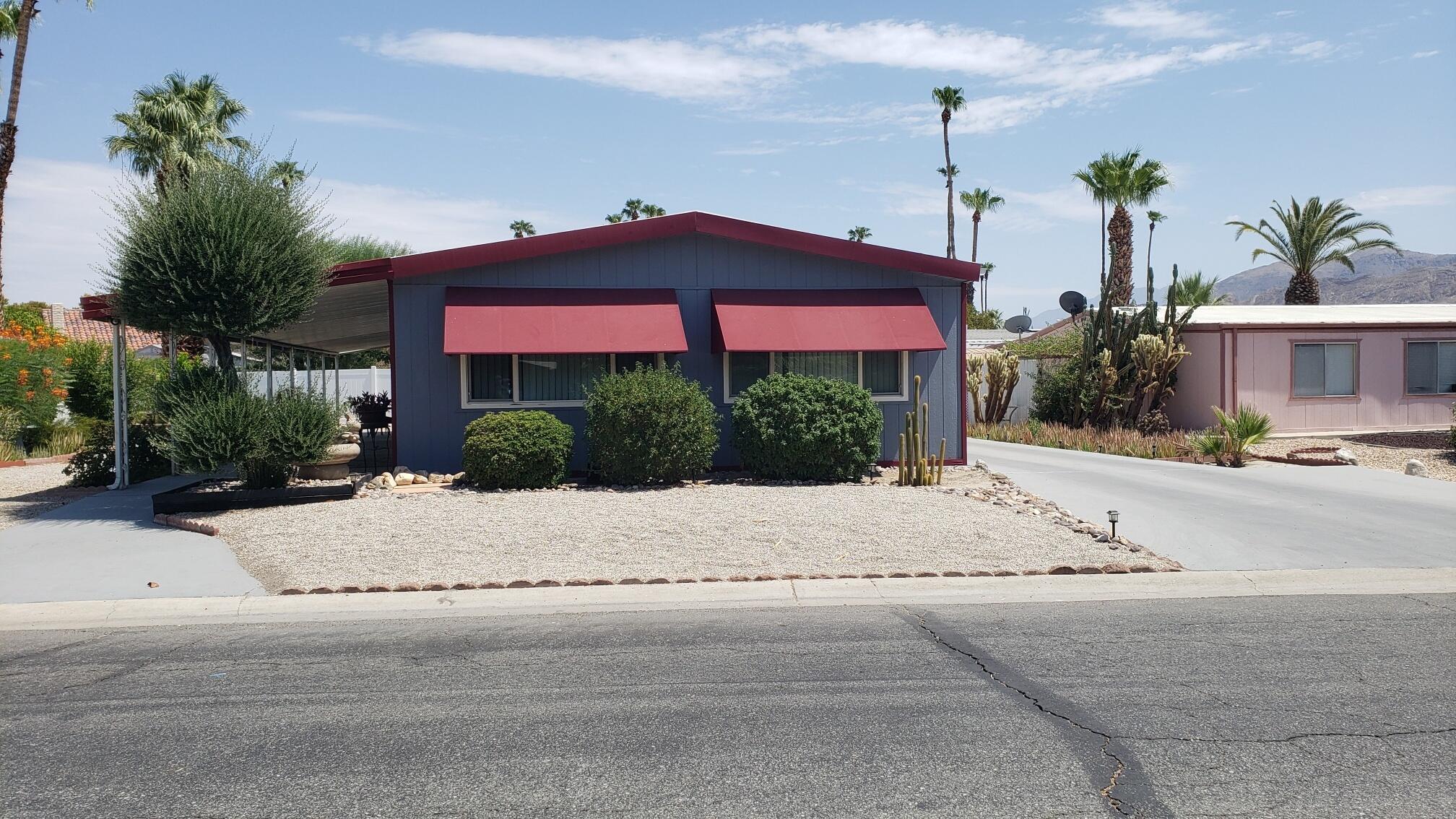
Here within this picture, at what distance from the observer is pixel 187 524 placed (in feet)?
35.5

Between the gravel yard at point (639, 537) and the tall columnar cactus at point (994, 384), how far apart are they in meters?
12.4

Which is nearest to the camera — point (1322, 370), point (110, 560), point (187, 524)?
point (110, 560)

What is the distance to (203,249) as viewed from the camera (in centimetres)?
1167

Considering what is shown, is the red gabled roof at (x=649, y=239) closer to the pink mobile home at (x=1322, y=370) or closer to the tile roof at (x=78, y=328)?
the pink mobile home at (x=1322, y=370)

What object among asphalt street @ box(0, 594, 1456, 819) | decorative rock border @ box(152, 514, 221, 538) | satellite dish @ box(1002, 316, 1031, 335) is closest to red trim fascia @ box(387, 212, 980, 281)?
decorative rock border @ box(152, 514, 221, 538)

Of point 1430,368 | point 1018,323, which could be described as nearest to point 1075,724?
point 1430,368

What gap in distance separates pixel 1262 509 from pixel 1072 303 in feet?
50.1

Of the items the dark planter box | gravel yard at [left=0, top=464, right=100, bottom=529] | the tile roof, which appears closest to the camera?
the dark planter box

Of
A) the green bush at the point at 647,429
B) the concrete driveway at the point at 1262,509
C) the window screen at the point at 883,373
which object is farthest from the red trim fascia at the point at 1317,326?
the green bush at the point at 647,429

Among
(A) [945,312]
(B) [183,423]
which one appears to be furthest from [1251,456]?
(B) [183,423]

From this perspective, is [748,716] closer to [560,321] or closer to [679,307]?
[560,321]

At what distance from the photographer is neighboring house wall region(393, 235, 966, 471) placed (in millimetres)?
14227

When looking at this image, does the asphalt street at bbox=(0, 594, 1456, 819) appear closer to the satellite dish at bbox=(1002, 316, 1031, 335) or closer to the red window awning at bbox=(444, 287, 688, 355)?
the red window awning at bbox=(444, 287, 688, 355)

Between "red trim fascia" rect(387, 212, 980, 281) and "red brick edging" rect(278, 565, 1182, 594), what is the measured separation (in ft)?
21.5
